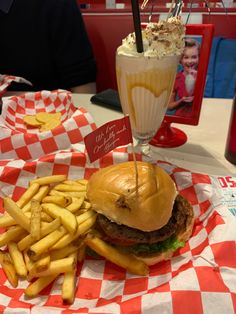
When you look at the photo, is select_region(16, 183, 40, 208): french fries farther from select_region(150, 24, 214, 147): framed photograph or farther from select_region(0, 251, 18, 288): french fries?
select_region(150, 24, 214, 147): framed photograph

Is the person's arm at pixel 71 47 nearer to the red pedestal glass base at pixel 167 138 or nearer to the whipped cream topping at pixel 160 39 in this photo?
the red pedestal glass base at pixel 167 138

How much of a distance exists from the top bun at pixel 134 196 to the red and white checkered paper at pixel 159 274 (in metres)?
0.15

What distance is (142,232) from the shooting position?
1121 mm

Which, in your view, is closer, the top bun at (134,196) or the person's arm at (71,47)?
the top bun at (134,196)

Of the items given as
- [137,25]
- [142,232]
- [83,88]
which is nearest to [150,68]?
[137,25]

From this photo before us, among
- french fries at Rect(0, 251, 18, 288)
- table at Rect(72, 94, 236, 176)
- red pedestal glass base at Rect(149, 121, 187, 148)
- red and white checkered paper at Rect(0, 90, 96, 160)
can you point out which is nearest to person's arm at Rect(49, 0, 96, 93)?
table at Rect(72, 94, 236, 176)

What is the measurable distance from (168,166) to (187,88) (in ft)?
1.26

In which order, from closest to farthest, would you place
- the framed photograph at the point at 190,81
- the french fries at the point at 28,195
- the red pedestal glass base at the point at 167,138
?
the french fries at the point at 28,195 → the framed photograph at the point at 190,81 → the red pedestal glass base at the point at 167,138

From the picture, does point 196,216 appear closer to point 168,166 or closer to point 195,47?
point 168,166

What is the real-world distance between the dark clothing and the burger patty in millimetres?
1734

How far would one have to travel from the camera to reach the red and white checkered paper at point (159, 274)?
2.91 ft

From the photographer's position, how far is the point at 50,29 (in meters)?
2.68

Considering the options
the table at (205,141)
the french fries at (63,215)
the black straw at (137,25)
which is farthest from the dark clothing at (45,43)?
the french fries at (63,215)

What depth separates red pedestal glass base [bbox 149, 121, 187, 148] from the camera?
1.74 meters
